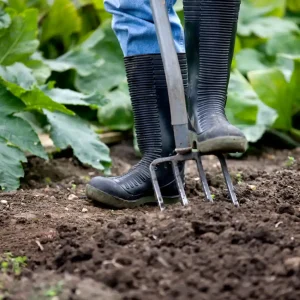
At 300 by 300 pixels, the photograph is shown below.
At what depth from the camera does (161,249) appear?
6.17 ft

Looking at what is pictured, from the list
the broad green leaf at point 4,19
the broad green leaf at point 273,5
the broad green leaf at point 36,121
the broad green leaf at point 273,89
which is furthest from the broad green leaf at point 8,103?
the broad green leaf at point 273,5

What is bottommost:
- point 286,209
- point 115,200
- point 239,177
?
point 239,177

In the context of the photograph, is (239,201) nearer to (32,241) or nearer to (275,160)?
(32,241)

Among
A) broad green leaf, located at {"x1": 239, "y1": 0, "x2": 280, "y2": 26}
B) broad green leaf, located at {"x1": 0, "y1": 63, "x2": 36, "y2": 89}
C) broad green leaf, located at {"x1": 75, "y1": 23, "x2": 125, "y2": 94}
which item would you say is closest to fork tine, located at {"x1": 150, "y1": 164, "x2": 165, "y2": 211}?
broad green leaf, located at {"x1": 0, "y1": 63, "x2": 36, "y2": 89}

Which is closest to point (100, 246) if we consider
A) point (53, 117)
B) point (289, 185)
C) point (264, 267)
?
point (264, 267)

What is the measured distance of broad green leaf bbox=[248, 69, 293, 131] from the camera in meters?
4.47

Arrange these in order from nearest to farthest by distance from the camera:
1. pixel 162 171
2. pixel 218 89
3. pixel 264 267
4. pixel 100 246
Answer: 1. pixel 264 267
2. pixel 100 246
3. pixel 218 89
4. pixel 162 171

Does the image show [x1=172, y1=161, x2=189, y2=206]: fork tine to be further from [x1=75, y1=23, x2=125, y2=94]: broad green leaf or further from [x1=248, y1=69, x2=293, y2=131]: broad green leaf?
[x1=75, y1=23, x2=125, y2=94]: broad green leaf

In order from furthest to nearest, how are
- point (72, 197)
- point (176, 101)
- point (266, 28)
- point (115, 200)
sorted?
point (266, 28), point (72, 197), point (115, 200), point (176, 101)

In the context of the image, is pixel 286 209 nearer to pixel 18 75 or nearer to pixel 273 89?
pixel 18 75

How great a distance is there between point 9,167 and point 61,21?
189 centimetres

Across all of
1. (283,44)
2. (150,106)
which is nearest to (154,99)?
(150,106)

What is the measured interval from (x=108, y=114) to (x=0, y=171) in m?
1.58

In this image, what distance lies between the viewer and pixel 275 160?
14.7 feet
